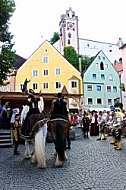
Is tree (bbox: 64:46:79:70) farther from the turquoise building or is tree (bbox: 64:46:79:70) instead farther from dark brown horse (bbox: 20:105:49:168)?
dark brown horse (bbox: 20:105:49:168)

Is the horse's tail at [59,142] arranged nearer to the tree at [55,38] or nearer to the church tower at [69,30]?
the church tower at [69,30]

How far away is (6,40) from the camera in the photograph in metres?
15.6

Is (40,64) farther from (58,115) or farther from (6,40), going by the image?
(58,115)

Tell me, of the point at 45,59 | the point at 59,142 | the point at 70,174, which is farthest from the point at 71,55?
the point at 70,174

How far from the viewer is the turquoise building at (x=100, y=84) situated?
48688 mm

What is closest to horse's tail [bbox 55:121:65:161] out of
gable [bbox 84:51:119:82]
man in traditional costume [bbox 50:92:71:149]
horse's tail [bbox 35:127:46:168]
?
man in traditional costume [bbox 50:92:71:149]

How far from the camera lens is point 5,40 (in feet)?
51.1

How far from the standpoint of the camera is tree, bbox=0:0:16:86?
48.3 feet

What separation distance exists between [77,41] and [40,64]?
164 ft

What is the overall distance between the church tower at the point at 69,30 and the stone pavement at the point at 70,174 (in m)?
84.4

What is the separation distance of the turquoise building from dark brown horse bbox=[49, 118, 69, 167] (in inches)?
1565

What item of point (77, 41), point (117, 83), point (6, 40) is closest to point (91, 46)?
point (77, 41)

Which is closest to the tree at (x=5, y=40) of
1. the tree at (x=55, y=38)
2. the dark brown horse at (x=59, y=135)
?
the dark brown horse at (x=59, y=135)

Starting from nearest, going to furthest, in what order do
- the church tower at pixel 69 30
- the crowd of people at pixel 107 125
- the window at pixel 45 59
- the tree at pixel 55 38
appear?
the crowd of people at pixel 107 125, the window at pixel 45 59, the church tower at pixel 69 30, the tree at pixel 55 38
